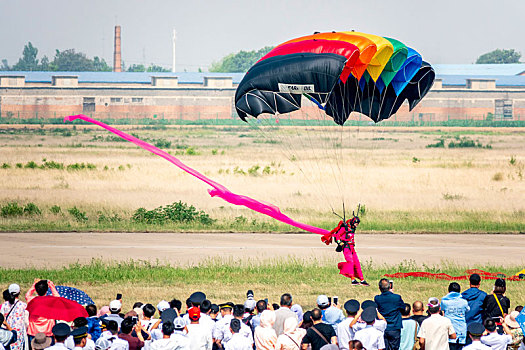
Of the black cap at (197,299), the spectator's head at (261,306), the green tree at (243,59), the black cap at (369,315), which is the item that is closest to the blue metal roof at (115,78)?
the green tree at (243,59)

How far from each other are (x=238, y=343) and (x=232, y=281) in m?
9.13

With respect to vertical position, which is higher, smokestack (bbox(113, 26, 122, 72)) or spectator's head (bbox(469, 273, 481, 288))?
smokestack (bbox(113, 26, 122, 72))

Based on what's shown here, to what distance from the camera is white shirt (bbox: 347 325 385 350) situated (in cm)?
992

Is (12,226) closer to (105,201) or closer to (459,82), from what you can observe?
(105,201)

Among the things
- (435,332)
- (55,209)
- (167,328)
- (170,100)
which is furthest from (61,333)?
(170,100)

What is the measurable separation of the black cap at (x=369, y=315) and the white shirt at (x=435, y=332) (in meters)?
0.80

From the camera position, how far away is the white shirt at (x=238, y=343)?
988 centimetres

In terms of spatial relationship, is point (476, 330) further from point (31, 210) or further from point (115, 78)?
point (115, 78)

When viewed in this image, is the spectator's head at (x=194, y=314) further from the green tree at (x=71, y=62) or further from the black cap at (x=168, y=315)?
the green tree at (x=71, y=62)

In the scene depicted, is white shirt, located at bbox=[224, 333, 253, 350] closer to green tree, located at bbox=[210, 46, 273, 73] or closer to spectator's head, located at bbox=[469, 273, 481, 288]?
spectator's head, located at bbox=[469, 273, 481, 288]

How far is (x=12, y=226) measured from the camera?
91.9 ft

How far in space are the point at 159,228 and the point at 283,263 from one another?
8.41 metres

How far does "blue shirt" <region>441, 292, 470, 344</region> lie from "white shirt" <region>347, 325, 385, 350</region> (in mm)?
1841

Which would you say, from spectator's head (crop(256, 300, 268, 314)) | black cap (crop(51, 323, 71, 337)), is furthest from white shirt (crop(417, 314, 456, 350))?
black cap (crop(51, 323, 71, 337))
